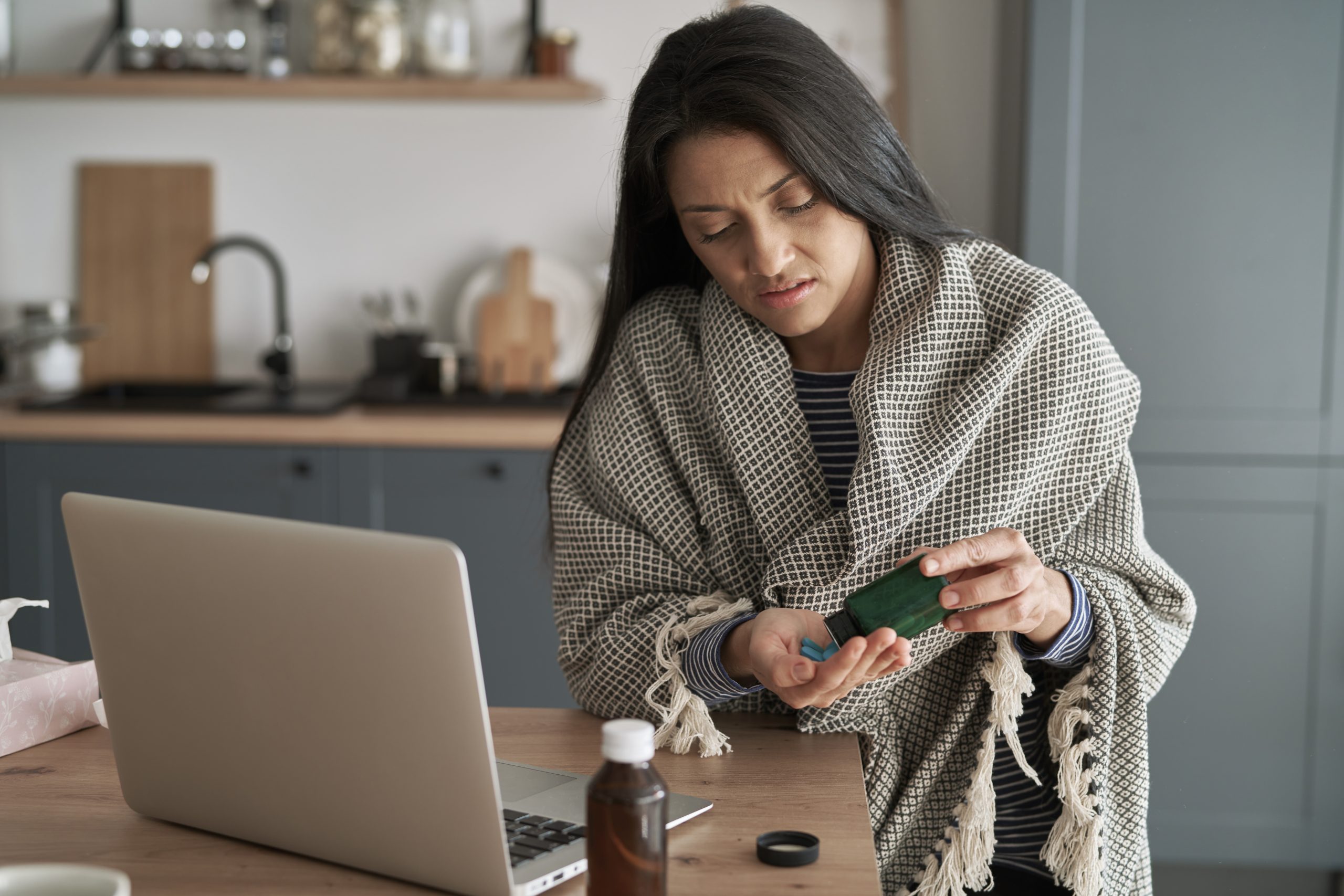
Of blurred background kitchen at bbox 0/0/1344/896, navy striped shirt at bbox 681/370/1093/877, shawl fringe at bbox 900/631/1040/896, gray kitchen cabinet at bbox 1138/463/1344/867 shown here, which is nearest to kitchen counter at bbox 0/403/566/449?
blurred background kitchen at bbox 0/0/1344/896

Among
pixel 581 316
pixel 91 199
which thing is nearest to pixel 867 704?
pixel 581 316

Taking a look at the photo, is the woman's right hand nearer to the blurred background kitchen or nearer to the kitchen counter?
the blurred background kitchen

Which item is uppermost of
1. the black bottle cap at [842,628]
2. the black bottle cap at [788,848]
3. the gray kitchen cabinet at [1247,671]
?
the black bottle cap at [842,628]

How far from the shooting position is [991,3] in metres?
2.90

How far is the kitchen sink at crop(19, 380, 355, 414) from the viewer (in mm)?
2732

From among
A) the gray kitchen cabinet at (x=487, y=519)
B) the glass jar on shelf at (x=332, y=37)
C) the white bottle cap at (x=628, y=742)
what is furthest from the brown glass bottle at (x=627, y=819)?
the glass jar on shelf at (x=332, y=37)

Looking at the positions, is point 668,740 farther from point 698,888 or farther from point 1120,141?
point 1120,141

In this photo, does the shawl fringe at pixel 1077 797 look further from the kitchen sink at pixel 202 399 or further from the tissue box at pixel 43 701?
the kitchen sink at pixel 202 399

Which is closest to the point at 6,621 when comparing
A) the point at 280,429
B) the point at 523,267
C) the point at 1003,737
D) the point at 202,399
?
the point at 1003,737

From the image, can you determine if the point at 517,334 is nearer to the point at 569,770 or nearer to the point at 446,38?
the point at 446,38

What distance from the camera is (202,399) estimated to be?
2992 millimetres

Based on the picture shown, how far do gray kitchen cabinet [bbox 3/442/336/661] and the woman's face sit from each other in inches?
64.6

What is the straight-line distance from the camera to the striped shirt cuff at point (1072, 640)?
1.14 metres

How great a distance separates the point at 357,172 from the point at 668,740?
2.42 meters
